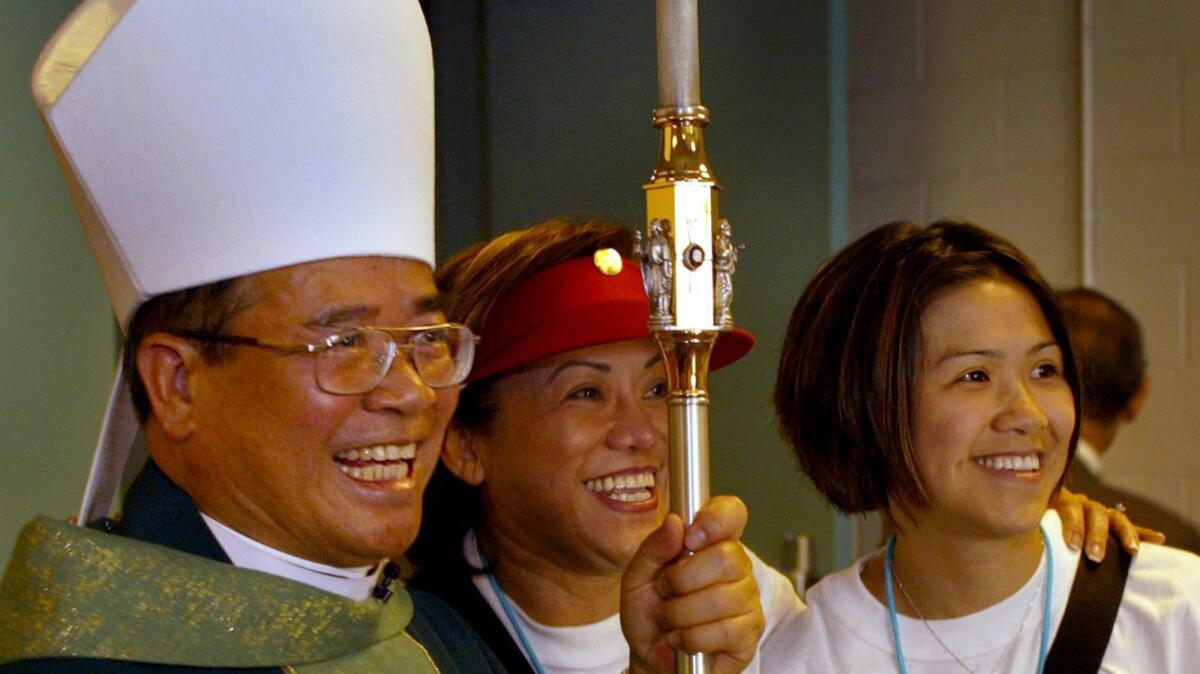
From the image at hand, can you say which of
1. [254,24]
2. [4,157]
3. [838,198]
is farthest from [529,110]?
[254,24]

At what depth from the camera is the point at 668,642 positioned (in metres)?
1.65

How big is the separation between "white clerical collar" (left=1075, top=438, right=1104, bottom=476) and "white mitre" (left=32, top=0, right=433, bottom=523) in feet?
7.85

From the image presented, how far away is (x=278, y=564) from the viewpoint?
65.1 inches

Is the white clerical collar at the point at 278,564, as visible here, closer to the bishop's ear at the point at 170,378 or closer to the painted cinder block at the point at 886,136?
the bishop's ear at the point at 170,378

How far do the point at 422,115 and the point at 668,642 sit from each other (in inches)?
26.4

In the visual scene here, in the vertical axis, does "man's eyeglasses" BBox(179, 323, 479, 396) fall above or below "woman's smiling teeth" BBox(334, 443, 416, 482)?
above

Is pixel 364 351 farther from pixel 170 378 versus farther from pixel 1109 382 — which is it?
pixel 1109 382

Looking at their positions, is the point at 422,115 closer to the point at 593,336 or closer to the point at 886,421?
the point at 593,336

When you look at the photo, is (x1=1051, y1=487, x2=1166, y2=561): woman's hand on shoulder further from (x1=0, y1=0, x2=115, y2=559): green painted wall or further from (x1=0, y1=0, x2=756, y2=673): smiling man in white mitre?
(x1=0, y1=0, x2=115, y2=559): green painted wall

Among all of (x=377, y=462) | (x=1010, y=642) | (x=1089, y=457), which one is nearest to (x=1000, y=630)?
(x=1010, y=642)

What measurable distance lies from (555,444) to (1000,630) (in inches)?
26.4

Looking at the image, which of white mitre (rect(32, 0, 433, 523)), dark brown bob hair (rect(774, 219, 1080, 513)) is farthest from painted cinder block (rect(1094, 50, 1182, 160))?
white mitre (rect(32, 0, 433, 523))

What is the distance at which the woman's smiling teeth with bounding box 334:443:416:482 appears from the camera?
1.64m

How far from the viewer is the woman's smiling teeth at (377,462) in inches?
64.4
